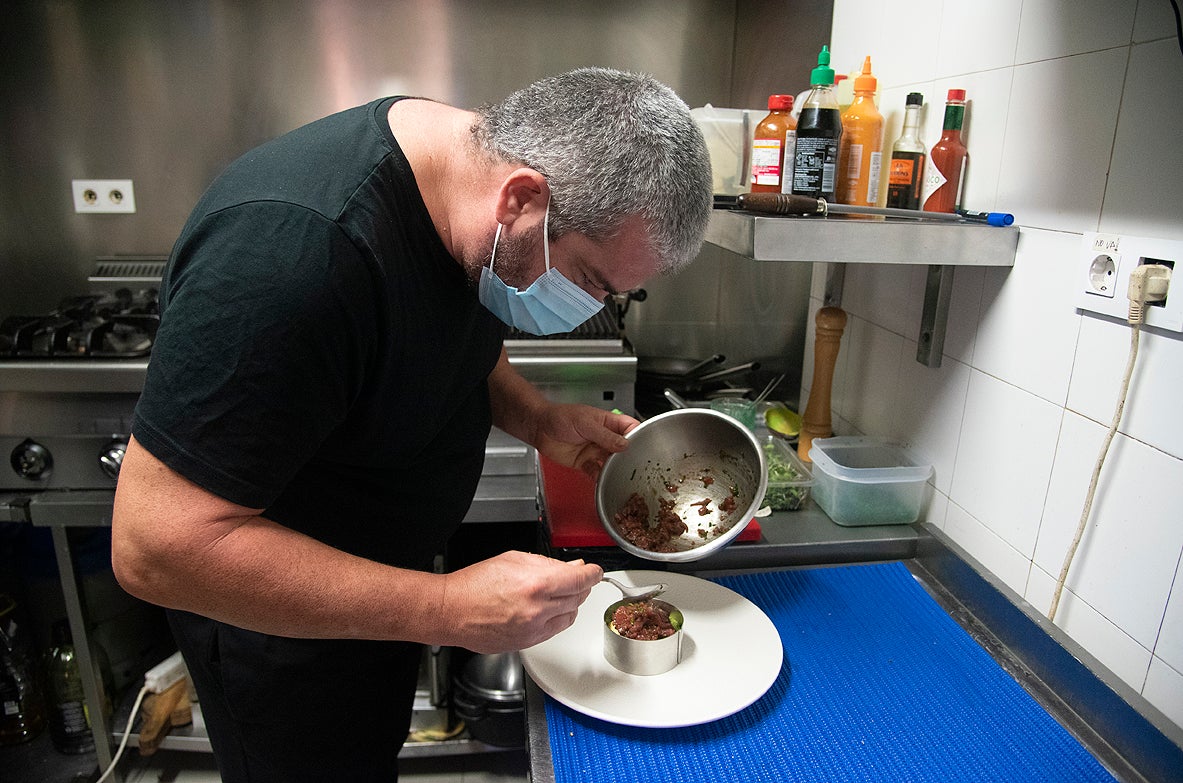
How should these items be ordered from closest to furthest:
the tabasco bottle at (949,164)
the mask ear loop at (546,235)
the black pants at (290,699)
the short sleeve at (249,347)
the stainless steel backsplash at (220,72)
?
1. the short sleeve at (249,347)
2. the mask ear loop at (546,235)
3. the black pants at (290,699)
4. the tabasco bottle at (949,164)
5. the stainless steel backsplash at (220,72)

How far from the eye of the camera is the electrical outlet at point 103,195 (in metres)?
1.90

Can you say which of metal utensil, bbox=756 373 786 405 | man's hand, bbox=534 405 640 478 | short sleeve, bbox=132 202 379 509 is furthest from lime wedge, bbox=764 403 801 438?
short sleeve, bbox=132 202 379 509

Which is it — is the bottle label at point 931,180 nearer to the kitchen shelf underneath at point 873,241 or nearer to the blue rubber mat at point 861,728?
the kitchen shelf underneath at point 873,241

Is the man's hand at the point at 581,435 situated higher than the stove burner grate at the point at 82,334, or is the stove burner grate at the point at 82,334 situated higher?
the stove burner grate at the point at 82,334

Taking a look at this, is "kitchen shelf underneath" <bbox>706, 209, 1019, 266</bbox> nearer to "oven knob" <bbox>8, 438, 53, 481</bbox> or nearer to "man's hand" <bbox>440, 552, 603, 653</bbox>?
"man's hand" <bbox>440, 552, 603, 653</bbox>

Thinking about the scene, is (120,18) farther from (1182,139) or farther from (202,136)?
(1182,139)

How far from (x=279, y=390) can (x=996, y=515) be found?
947 millimetres

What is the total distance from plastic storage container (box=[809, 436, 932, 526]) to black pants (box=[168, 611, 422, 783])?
71cm

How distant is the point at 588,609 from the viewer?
998 millimetres

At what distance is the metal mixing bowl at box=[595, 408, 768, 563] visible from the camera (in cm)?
113

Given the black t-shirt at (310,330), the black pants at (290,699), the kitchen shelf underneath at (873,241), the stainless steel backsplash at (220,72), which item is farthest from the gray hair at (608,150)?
the stainless steel backsplash at (220,72)

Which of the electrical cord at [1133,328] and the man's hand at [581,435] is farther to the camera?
the man's hand at [581,435]

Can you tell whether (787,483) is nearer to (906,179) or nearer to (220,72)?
(906,179)

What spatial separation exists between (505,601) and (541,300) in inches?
12.5
